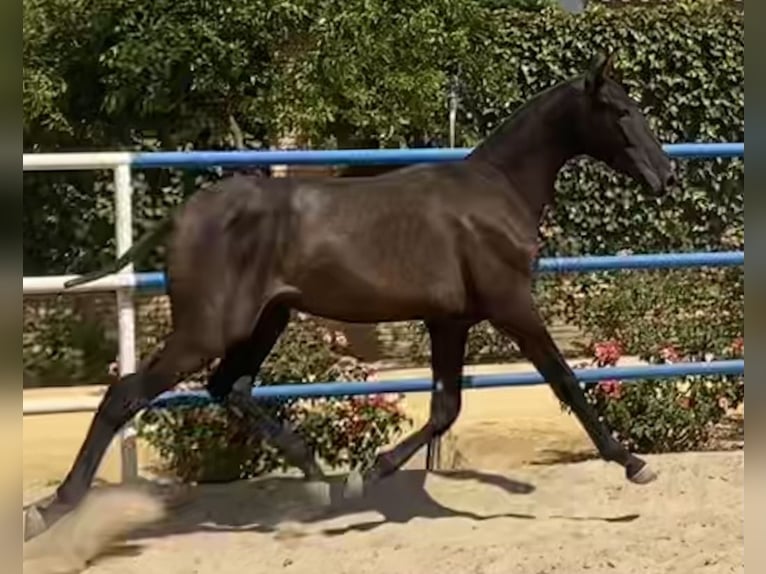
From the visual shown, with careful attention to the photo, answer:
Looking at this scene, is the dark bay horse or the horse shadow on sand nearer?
Answer: the dark bay horse

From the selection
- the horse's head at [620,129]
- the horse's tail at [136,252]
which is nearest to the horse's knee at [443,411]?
the horse's head at [620,129]

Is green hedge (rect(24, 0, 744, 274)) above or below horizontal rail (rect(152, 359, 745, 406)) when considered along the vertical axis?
above

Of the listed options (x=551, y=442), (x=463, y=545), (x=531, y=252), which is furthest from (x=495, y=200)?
(x=551, y=442)

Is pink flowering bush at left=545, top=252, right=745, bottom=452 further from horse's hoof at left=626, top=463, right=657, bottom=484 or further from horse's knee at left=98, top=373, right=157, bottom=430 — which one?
horse's knee at left=98, top=373, right=157, bottom=430

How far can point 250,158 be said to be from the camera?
14.0 ft

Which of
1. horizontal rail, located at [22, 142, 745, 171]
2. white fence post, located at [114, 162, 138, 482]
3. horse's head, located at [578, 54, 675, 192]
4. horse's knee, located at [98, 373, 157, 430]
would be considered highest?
horse's head, located at [578, 54, 675, 192]

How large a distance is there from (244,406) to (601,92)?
153 cm

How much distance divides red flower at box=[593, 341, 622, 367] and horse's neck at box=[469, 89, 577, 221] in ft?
4.08

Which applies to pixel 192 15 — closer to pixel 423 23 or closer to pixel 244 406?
pixel 423 23

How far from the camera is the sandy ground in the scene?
3629 mm

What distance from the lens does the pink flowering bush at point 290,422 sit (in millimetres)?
4504

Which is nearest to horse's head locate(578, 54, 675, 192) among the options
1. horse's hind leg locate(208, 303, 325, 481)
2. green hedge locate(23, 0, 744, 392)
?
horse's hind leg locate(208, 303, 325, 481)

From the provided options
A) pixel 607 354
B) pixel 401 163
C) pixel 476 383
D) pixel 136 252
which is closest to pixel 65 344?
pixel 136 252

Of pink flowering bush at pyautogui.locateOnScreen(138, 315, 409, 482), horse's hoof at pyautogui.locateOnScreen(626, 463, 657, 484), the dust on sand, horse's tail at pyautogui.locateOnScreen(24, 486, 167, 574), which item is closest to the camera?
horse's tail at pyautogui.locateOnScreen(24, 486, 167, 574)
